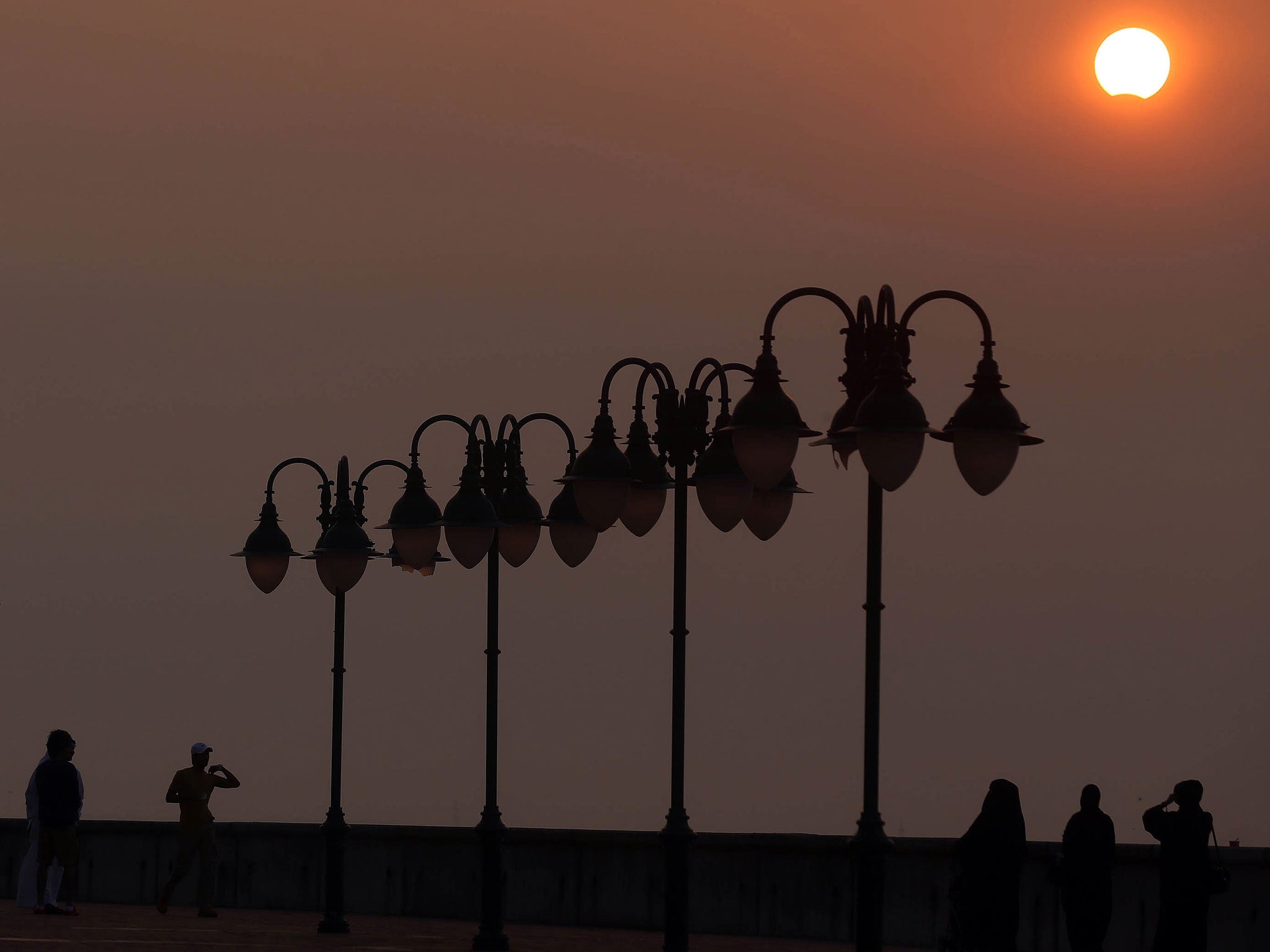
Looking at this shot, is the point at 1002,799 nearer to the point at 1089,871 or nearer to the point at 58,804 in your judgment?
the point at 1089,871

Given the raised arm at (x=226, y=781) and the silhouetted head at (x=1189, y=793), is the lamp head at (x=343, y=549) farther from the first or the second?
the silhouetted head at (x=1189, y=793)

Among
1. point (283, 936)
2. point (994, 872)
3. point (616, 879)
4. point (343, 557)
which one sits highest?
point (343, 557)

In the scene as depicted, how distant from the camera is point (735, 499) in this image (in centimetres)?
1794

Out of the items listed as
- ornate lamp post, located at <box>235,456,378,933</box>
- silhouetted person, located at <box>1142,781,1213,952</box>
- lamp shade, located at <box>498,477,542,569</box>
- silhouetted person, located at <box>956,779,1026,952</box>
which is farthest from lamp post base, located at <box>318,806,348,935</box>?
silhouetted person, located at <box>1142,781,1213,952</box>

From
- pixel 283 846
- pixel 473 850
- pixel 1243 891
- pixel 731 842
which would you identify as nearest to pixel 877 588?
pixel 1243 891

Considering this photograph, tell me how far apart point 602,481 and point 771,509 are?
4.46 ft

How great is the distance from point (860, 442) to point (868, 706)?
158 centimetres

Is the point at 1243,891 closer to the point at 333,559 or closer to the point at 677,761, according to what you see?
the point at 677,761

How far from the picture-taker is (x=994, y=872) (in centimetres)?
1841

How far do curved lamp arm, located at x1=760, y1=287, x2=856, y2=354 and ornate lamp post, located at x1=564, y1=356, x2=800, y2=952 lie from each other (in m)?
2.35

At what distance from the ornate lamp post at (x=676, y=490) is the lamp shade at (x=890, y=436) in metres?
3.81

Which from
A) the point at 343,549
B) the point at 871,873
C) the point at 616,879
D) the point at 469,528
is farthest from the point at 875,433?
the point at 616,879

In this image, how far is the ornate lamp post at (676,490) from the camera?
18.0 metres

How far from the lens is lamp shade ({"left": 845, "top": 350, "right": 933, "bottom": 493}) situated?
13.9m
